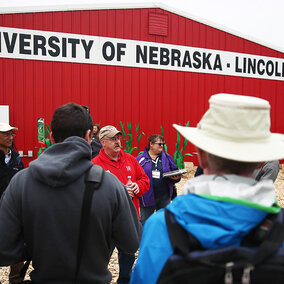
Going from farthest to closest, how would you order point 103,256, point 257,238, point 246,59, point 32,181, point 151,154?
point 246,59 < point 151,154 < point 103,256 < point 32,181 < point 257,238

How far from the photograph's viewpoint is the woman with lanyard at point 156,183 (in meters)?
4.06

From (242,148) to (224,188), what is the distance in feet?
0.51

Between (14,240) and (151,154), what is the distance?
2.89 metres

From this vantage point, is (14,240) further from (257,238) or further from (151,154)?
(151,154)

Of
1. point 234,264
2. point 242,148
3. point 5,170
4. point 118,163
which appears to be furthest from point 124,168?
point 234,264

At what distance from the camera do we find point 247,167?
106 cm

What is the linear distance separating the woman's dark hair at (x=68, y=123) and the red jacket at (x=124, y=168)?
1574mm

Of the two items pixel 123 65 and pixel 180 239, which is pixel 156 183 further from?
pixel 123 65

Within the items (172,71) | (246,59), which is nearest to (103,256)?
(172,71)

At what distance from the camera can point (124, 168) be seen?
3.30m

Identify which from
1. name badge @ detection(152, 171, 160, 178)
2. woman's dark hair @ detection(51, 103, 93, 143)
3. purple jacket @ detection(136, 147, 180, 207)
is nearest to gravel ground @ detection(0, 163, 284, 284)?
purple jacket @ detection(136, 147, 180, 207)

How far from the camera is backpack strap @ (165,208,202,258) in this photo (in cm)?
91

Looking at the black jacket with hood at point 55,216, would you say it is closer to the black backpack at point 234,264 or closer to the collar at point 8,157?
the black backpack at point 234,264

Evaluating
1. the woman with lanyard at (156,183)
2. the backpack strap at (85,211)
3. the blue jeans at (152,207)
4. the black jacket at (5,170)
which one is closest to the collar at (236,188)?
the backpack strap at (85,211)
